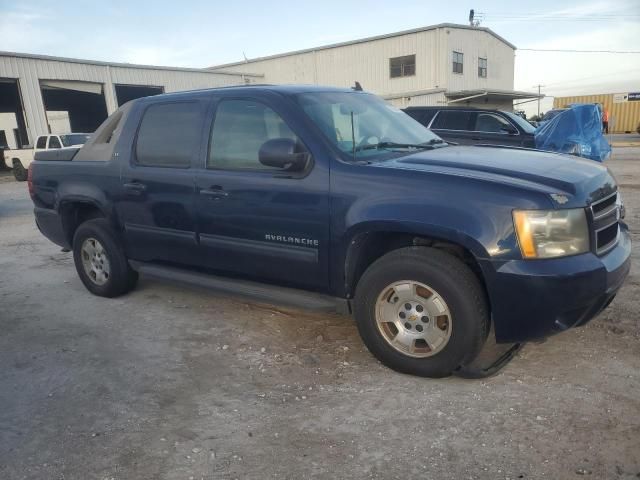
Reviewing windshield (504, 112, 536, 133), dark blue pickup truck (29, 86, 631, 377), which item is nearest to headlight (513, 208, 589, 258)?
dark blue pickup truck (29, 86, 631, 377)

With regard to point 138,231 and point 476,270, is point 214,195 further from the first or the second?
point 476,270

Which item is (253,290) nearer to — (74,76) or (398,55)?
(74,76)

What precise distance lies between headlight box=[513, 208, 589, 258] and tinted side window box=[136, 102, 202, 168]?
2.45 metres

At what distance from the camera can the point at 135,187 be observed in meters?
4.22

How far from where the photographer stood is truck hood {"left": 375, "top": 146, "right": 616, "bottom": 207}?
278cm

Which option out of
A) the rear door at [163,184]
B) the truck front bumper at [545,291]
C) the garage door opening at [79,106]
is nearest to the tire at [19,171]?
→ the garage door opening at [79,106]

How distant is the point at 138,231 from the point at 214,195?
3.33ft

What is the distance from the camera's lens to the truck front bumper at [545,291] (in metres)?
2.67

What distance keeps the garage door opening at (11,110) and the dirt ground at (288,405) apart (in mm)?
20993

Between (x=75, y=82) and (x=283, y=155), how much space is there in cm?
2273

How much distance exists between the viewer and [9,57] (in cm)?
1977

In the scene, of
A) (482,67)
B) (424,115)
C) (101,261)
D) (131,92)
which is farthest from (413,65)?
(101,261)

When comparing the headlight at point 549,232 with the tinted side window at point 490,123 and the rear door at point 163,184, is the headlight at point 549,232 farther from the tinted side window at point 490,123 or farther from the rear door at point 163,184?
the tinted side window at point 490,123

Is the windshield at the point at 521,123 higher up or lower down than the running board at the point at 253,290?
higher up
